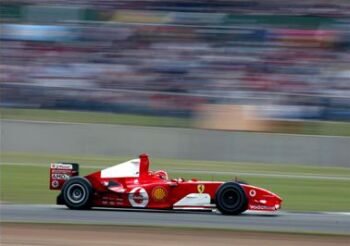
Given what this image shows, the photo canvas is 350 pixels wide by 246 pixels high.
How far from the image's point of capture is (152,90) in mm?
16016

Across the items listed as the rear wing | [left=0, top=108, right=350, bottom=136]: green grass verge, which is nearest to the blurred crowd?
[left=0, top=108, right=350, bottom=136]: green grass verge

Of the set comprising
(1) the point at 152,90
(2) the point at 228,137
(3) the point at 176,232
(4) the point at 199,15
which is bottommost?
(3) the point at 176,232

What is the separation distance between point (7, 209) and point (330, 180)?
6.37m

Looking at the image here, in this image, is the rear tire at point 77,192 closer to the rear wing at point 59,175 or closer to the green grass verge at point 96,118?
the rear wing at point 59,175

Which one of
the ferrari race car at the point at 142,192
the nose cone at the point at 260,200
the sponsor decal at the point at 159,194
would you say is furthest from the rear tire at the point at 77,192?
the nose cone at the point at 260,200

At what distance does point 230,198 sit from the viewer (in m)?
8.12

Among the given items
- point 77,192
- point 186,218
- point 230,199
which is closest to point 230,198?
point 230,199

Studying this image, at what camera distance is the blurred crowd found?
51.1ft

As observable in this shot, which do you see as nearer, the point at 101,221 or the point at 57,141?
the point at 101,221

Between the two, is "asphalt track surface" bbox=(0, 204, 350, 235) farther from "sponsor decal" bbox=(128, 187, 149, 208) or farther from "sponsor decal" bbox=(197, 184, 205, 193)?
"sponsor decal" bbox=(197, 184, 205, 193)

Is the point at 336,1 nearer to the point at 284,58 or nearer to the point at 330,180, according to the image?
the point at 284,58

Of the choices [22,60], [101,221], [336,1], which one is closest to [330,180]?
[336,1]

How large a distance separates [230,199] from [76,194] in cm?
164

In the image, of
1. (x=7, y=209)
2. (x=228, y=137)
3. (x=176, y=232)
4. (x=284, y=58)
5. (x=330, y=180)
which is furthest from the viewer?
(x=284, y=58)
